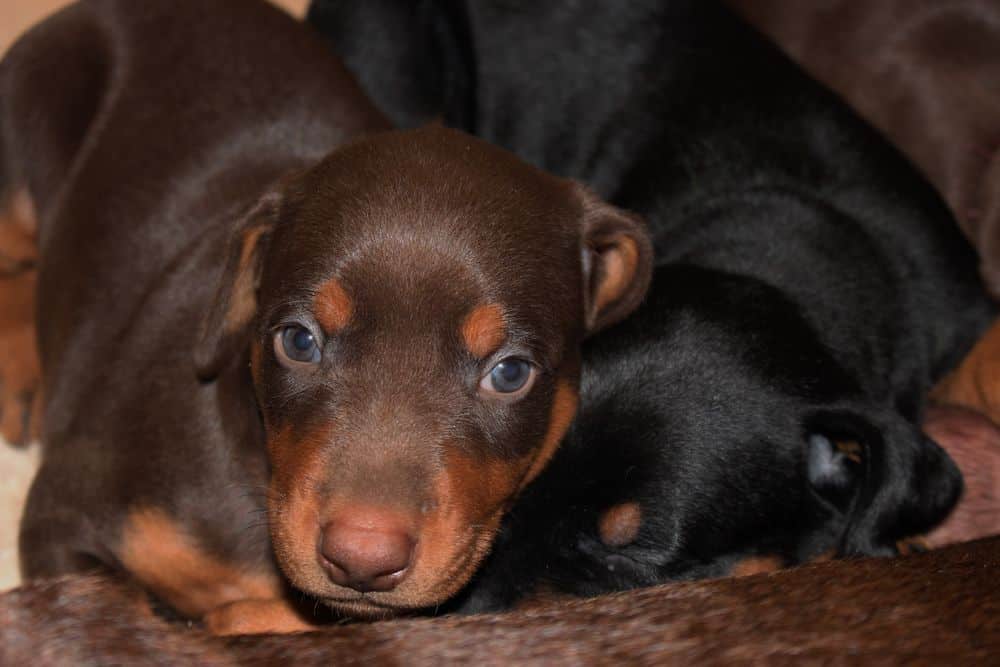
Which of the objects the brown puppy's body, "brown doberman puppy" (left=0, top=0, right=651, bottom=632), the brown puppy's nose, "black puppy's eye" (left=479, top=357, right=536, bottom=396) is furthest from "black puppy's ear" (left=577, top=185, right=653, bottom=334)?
the brown puppy's body

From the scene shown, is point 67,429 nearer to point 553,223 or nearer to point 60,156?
point 60,156

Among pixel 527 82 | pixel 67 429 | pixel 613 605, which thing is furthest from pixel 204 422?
pixel 527 82

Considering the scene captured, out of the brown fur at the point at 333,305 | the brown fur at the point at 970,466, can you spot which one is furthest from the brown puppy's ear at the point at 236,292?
the brown fur at the point at 970,466

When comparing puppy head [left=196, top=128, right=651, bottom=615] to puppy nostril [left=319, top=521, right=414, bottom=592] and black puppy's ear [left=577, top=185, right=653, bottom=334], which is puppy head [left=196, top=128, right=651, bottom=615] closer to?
puppy nostril [left=319, top=521, right=414, bottom=592]

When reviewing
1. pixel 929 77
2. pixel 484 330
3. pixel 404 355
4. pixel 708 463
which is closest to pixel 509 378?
pixel 484 330

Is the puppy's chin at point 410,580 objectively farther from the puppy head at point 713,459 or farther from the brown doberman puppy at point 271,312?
the puppy head at point 713,459
